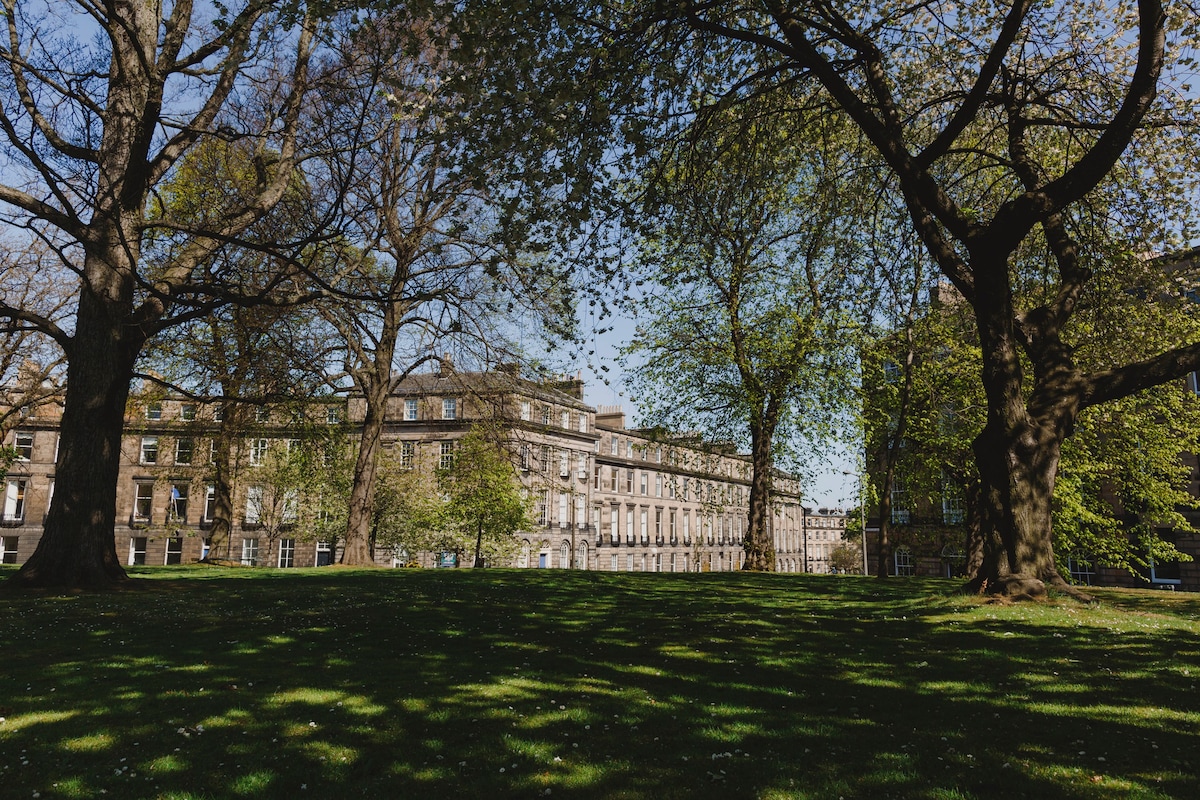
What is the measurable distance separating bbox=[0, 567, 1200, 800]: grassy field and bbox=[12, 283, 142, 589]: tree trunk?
7.94ft

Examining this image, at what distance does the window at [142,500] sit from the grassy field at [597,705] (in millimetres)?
62688

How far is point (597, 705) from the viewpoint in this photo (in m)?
5.86

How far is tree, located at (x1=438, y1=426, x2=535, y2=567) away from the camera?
40656mm

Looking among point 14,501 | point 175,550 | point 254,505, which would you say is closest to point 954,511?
point 254,505

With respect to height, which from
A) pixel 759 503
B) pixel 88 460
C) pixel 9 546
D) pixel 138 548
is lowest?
pixel 138 548

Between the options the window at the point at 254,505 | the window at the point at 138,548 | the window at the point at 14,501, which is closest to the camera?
the window at the point at 254,505

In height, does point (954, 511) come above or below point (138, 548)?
above

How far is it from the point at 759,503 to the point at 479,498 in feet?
67.7

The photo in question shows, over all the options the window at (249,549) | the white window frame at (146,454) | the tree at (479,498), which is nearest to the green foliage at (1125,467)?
the tree at (479,498)

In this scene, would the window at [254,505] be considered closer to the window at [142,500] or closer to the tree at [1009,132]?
the window at [142,500]

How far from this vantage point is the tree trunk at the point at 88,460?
13.0 metres

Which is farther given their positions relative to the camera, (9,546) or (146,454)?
(146,454)

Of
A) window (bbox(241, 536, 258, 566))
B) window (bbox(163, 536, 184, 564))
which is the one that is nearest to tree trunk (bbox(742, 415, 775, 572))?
window (bbox(241, 536, 258, 566))

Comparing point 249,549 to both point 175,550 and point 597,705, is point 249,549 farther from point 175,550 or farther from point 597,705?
point 597,705
